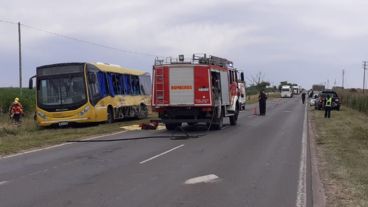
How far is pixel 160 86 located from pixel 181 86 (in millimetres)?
876

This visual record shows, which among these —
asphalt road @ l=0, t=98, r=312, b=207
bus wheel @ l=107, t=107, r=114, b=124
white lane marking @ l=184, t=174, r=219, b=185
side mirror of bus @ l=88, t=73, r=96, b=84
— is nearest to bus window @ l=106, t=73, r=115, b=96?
bus wheel @ l=107, t=107, r=114, b=124

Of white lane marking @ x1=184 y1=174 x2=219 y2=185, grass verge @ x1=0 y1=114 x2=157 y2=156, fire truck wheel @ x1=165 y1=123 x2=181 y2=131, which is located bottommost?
white lane marking @ x1=184 y1=174 x2=219 y2=185

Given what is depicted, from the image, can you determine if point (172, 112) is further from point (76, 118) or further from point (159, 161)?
point (159, 161)

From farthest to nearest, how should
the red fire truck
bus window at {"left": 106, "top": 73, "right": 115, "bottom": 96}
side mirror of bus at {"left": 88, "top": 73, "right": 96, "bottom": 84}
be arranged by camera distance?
bus window at {"left": 106, "top": 73, "right": 115, "bottom": 96} < side mirror of bus at {"left": 88, "top": 73, "right": 96, "bottom": 84} < the red fire truck

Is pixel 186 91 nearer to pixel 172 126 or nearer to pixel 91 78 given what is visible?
pixel 172 126

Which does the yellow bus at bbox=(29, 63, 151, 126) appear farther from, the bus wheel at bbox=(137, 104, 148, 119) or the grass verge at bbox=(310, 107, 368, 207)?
the grass verge at bbox=(310, 107, 368, 207)

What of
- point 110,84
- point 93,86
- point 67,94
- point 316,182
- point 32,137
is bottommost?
point 316,182

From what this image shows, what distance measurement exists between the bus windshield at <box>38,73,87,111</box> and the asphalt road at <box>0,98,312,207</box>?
309 inches

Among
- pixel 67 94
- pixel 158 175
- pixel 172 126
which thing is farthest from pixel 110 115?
pixel 158 175

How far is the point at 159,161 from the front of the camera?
13805 millimetres

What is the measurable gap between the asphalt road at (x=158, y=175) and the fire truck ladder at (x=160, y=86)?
15.8ft

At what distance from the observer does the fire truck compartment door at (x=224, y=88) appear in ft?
82.6

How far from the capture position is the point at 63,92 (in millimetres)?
26281

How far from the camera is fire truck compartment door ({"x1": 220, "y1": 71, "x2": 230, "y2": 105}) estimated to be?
82.6ft
